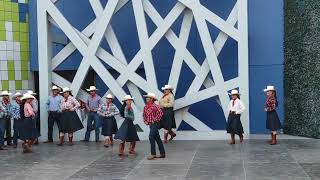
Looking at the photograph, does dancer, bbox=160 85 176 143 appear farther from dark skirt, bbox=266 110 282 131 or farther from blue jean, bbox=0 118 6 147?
blue jean, bbox=0 118 6 147

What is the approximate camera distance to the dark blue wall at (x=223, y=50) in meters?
14.3

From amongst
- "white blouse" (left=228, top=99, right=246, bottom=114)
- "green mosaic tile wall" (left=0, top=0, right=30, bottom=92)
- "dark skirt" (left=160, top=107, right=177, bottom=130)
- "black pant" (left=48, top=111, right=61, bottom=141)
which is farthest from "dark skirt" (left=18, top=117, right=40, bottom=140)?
"white blouse" (left=228, top=99, right=246, bottom=114)

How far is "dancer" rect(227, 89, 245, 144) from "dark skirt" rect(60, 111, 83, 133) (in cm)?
438

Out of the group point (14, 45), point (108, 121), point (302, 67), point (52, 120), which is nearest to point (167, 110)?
point (108, 121)

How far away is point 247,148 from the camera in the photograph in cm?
1197

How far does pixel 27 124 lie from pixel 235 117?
18.0 feet

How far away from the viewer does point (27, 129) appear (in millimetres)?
→ 12359

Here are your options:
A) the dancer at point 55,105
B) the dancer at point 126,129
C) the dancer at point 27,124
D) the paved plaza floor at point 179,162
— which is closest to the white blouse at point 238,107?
the paved plaza floor at point 179,162

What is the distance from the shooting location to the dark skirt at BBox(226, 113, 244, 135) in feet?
41.9

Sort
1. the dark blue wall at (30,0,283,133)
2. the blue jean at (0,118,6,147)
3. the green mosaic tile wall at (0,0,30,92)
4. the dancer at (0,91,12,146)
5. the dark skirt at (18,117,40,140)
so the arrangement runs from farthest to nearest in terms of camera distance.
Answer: the green mosaic tile wall at (0,0,30,92), the dark blue wall at (30,0,283,133), the dancer at (0,91,12,146), the blue jean at (0,118,6,147), the dark skirt at (18,117,40,140)

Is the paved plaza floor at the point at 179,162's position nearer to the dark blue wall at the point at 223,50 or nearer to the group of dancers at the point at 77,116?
the group of dancers at the point at 77,116

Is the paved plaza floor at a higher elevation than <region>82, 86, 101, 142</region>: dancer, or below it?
below

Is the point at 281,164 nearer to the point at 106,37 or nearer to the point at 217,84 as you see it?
the point at 217,84

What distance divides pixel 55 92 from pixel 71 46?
1.61 meters
